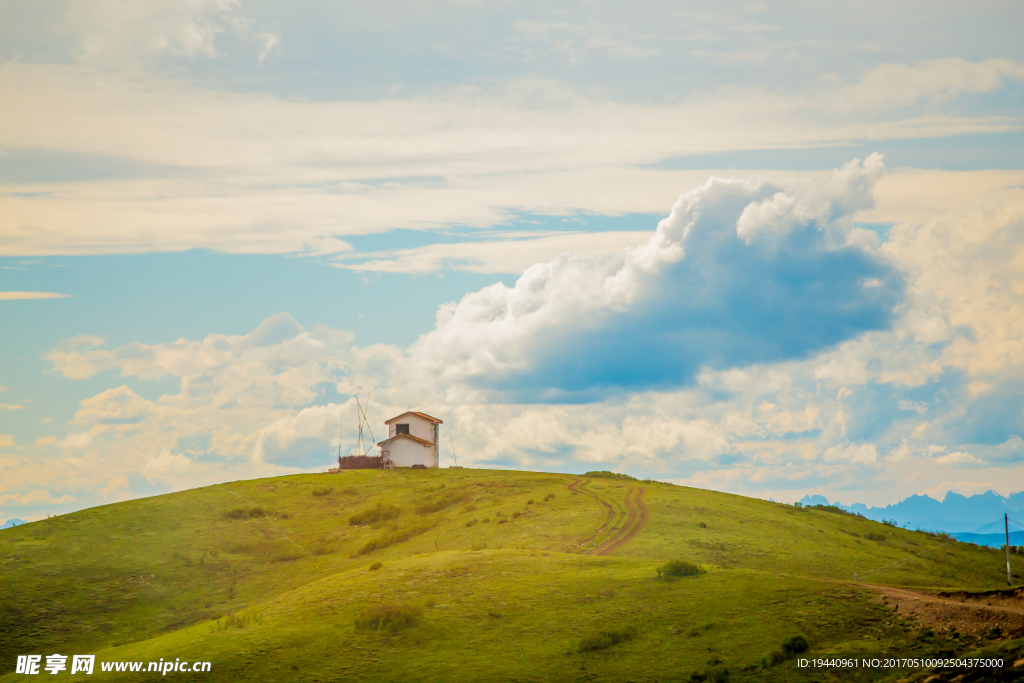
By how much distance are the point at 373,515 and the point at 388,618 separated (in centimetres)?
4049

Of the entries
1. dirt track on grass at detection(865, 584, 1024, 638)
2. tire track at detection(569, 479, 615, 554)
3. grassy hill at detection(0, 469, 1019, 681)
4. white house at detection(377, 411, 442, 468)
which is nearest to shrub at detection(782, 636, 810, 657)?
grassy hill at detection(0, 469, 1019, 681)

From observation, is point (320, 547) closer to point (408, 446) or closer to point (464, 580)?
point (464, 580)

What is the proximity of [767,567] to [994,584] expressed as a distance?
2089 centimetres

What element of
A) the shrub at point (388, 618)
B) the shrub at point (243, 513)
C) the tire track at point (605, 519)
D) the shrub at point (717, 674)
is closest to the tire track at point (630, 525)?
the tire track at point (605, 519)

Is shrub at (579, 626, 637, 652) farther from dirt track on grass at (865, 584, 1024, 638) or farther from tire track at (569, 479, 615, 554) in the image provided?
tire track at (569, 479, 615, 554)

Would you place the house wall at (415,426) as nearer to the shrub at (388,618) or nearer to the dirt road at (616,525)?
the dirt road at (616,525)

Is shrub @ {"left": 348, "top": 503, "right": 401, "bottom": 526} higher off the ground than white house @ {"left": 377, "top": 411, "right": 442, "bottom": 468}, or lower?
lower

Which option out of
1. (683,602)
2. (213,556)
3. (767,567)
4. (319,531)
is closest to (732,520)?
(767,567)

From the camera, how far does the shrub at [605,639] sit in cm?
3419

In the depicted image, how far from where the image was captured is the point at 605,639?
34469 mm

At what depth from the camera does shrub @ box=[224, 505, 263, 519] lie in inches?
3056

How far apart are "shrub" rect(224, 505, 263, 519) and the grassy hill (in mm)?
476

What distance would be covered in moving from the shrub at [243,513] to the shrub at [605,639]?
176ft

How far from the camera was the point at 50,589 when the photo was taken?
2223 inches
